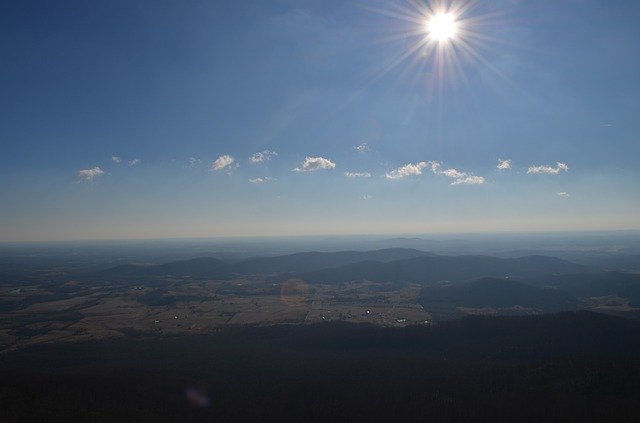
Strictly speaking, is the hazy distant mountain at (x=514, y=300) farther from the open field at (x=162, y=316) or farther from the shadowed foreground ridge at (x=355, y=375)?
the shadowed foreground ridge at (x=355, y=375)

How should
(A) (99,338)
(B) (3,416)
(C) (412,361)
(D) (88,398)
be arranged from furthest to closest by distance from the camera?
(A) (99,338)
(C) (412,361)
(D) (88,398)
(B) (3,416)

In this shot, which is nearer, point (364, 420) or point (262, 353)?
point (364, 420)

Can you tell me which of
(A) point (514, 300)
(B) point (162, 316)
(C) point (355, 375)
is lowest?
(B) point (162, 316)

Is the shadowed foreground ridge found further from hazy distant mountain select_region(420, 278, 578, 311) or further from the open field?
hazy distant mountain select_region(420, 278, 578, 311)

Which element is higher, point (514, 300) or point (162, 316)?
point (514, 300)

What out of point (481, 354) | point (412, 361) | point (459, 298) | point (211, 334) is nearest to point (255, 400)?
point (412, 361)

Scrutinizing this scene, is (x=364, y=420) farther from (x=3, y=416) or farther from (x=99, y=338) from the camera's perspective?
(x=99, y=338)

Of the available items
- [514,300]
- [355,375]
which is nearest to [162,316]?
[355,375]

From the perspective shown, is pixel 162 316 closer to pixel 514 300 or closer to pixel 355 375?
pixel 355 375

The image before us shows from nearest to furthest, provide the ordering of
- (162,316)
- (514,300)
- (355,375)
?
(355,375)
(162,316)
(514,300)
